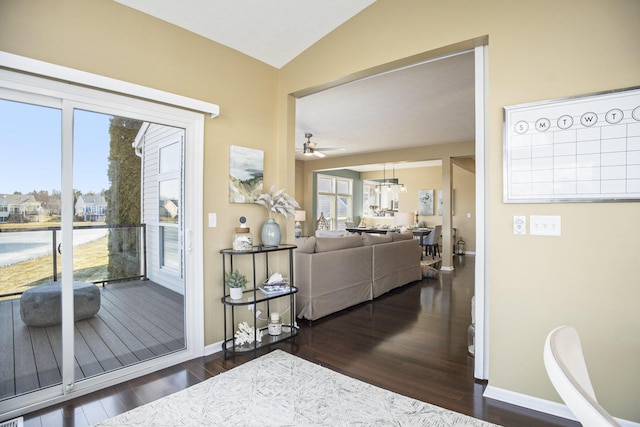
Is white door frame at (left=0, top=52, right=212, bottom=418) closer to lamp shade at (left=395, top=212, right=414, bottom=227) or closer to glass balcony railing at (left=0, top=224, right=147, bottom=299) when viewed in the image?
glass balcony railing at (left=0, top=224, right=147, bottom=299)

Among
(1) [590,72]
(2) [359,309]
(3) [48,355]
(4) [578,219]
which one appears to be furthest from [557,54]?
(3) [48,355]

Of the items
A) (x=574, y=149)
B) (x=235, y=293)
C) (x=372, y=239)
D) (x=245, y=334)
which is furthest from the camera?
(x=372, y=239)

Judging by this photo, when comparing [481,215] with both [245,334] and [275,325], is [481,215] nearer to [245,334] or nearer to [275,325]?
[275,325]

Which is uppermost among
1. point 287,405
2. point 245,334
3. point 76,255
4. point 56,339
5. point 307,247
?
point 76,255

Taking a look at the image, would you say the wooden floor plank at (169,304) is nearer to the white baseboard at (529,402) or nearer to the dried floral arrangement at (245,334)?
the dried floral arrangement at (245,334)

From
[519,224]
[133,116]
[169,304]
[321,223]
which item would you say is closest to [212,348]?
[169,304]

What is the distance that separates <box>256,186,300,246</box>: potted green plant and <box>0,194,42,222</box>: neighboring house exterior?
169 centimetres

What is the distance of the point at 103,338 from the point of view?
2.54 metres

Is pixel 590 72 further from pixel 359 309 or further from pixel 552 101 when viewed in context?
pixel 359 309

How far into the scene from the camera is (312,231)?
10.8 m

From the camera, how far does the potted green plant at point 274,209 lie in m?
3.28

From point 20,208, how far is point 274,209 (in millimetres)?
1880

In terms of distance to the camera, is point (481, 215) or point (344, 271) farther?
point (344, 271)

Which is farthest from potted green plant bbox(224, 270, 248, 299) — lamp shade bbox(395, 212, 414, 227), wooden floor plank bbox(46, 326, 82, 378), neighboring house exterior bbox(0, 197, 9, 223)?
lamp shade bbox(395, 212, 414, 227)
